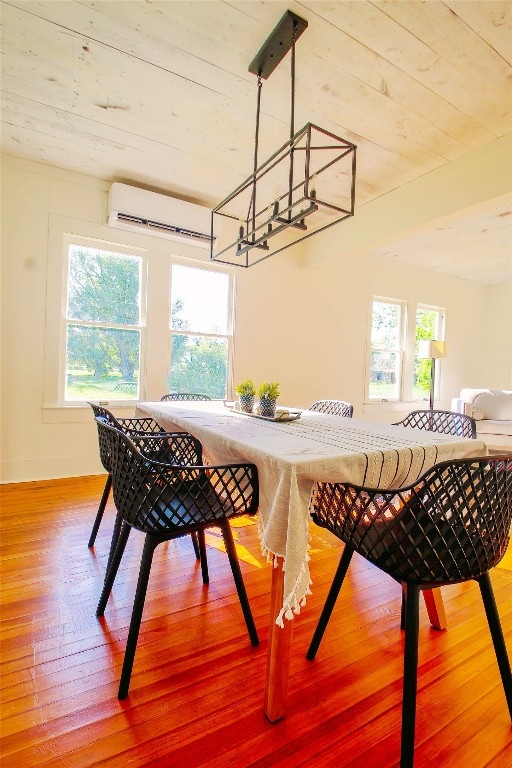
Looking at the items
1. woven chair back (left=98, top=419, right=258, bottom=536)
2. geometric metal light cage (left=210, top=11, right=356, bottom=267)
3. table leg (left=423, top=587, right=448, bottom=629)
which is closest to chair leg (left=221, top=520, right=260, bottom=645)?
woven chair back (left=98, top=419, right=258, bottom=536)

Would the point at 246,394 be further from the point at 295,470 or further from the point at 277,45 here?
the point at 277,45

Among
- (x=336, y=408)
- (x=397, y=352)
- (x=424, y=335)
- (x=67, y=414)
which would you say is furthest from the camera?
(x=424, y=335)

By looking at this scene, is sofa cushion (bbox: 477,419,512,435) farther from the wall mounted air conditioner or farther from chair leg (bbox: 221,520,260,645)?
chair leg (bbox: 221,520,260,645)

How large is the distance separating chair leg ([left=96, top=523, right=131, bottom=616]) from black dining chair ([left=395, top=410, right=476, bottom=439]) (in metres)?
1.48

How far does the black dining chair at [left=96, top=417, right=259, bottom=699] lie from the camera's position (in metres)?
1.30

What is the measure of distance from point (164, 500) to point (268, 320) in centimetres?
357

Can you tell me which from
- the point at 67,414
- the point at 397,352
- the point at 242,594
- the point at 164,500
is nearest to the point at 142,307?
the point at 67,414

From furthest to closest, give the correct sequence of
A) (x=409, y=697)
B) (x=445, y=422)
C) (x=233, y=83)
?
1. (x=233, y=83)
2. (x=445, y=422)
3. (x=409, y=697)

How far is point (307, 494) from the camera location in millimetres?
1166

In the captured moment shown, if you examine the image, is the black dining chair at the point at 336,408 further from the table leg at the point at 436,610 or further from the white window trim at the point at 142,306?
the white window trim at the point at 142,306

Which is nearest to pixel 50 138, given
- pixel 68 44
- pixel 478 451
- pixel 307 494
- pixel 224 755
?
pixel 68 44

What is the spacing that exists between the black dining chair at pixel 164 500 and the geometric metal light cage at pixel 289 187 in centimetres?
114

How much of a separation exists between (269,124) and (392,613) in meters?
3.03

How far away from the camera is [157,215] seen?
3746mm
